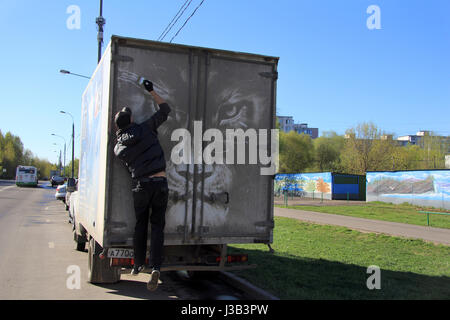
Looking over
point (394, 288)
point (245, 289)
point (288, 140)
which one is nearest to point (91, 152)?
point (245, 289)

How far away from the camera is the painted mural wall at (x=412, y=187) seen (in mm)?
25344

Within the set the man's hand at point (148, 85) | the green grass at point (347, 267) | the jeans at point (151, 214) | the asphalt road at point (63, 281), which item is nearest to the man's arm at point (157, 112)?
the man's hand at point (148, 85)

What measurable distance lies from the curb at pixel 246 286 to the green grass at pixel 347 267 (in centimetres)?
14

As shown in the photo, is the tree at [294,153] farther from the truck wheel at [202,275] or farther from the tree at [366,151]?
the truck wheel at [202,275]

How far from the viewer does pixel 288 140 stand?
56.8 meters

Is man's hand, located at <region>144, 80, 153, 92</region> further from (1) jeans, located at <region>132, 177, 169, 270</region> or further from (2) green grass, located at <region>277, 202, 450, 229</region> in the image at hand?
(2) green grass, located at <region>277, 202, 450, 229</region>

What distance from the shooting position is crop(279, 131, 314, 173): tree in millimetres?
55156

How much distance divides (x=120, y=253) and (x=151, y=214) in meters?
0.70

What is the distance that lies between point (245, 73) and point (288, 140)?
52.1 meters

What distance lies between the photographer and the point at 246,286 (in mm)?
5969

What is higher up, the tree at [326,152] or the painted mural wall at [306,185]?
the tree at [326,152]

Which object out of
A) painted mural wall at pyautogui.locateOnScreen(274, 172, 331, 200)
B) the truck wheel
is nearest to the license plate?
the truck wheel

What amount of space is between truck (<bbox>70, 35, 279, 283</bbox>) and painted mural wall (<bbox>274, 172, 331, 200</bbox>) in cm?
3273
